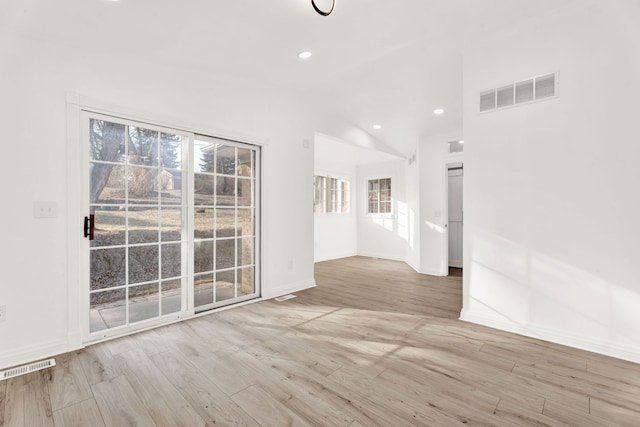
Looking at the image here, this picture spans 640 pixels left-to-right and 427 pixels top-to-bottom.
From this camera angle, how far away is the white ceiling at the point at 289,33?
2336mm

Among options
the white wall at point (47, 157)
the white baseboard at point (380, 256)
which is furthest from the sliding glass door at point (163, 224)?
the white baseboard at point (380, 256)

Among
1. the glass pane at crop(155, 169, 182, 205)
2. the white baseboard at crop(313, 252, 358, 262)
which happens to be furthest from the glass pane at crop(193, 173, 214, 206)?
the white baseboard at crop(313, 252, 358, 262)

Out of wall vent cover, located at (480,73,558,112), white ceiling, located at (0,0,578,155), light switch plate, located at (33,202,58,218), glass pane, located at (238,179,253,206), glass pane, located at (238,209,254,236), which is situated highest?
white ceiling, located at (0,0,578,155)

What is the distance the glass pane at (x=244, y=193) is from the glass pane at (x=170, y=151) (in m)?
0.77

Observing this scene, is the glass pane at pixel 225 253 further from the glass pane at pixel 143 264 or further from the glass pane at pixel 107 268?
the glass pane at pixel 107 268

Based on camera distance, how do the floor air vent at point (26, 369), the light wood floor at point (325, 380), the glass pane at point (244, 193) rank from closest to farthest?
the light wood floor at point (325, 380) → the floor air vent at point (26, 369) → the glass pane at point (244, 193)

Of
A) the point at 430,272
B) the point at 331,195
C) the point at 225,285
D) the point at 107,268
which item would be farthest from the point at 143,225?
the point at 331,195

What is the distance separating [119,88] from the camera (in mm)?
2826

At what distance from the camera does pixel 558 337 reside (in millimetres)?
2650

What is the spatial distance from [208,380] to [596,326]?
3065 millimetres

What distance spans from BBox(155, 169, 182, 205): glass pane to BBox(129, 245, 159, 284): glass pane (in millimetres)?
495

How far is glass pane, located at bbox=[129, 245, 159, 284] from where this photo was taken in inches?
116

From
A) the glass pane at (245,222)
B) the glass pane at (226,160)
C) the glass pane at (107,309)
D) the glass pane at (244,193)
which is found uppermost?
the glass pane at (226,160)

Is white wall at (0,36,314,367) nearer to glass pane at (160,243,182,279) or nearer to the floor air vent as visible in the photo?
the floor air vent
